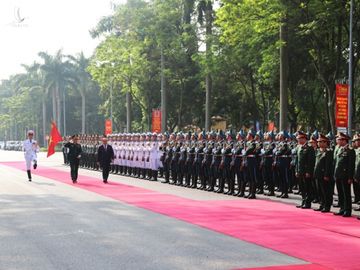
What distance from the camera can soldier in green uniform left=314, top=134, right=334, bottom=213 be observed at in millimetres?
13953

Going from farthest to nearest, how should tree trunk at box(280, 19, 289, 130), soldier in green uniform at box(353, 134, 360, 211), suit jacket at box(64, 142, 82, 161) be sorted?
tree trunk at box(280, 19, 289, 130) → suit jacket at box(64, 142, 82, 161) → soldier in green uniform at box(353, 134, 360, 211)

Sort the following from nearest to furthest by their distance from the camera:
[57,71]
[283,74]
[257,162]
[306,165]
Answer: [306,165] < [257,162] < [283,74] < [57,71]

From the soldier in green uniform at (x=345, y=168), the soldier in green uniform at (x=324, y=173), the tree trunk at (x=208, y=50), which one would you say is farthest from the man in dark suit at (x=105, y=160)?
the tree trunk at (x=208, y=50)

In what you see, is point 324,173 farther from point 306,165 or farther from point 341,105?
point 341,105

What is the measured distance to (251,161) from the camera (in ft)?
58.2

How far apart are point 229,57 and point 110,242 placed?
1159 inches

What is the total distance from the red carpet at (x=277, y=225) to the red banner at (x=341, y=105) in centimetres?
960

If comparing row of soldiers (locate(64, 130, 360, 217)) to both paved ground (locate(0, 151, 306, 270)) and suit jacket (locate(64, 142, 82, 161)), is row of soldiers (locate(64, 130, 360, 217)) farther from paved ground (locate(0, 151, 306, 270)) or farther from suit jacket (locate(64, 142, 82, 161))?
paved ground (locate(0, 151, 306, 270))

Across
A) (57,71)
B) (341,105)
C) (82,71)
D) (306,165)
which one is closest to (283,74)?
(341,105)

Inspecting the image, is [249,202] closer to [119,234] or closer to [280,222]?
[280,222]

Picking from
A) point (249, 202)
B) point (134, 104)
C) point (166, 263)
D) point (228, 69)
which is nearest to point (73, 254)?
point (166, 263)

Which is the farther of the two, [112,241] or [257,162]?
[257,162]

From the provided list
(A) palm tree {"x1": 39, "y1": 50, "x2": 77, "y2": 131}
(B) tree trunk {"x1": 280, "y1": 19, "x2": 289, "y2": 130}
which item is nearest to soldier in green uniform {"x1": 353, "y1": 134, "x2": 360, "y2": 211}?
(B) tree trunk {"x1": 280, "y1": 19, "x2": 289, "y2": 130}

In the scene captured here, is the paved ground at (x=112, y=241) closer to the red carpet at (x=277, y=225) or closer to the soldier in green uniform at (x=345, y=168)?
the red carpet at (x=277, y=225)
